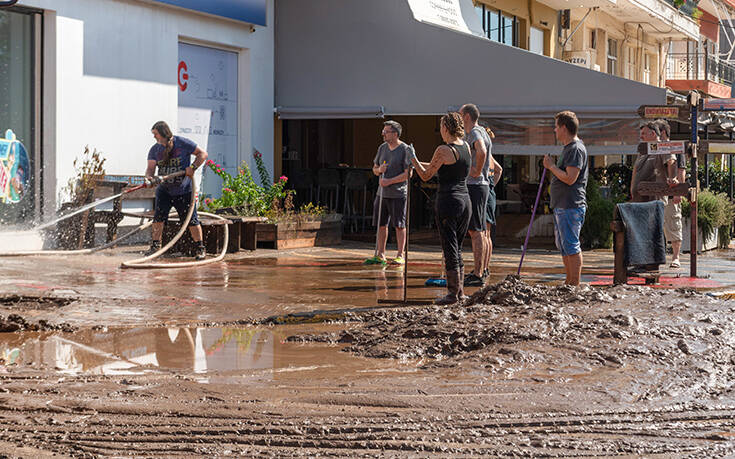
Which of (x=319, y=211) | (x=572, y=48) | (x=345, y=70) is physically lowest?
(x=319, y=211)

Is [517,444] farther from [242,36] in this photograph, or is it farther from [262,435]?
[242,36]

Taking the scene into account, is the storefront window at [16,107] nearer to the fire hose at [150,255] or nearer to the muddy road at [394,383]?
the fire hose at [150,255]

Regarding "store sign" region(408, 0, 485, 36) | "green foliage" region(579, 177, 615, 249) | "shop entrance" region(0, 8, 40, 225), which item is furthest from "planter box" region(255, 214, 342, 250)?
"green foliage" region(579, 177, 615, 249)

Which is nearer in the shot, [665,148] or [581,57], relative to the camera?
[665,148]

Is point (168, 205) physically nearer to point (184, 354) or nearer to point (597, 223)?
point (184, 354)

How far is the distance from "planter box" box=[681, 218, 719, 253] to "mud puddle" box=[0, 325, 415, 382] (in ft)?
32.7

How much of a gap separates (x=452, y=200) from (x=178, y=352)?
10.6ft

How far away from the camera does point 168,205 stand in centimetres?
1314

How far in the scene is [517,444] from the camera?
4.66m

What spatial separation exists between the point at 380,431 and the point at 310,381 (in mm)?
1157

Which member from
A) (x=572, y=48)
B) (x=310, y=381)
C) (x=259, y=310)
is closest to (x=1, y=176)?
(x=259, y=310)

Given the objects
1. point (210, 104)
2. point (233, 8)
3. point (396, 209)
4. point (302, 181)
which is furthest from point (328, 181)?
point (396, 209)

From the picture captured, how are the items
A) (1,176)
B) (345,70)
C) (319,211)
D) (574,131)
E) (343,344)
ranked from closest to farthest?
(343,344) → (574,131) → (1,176) → (319,211) → (345,70)

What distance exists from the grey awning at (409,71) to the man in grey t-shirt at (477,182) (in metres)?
5.70
